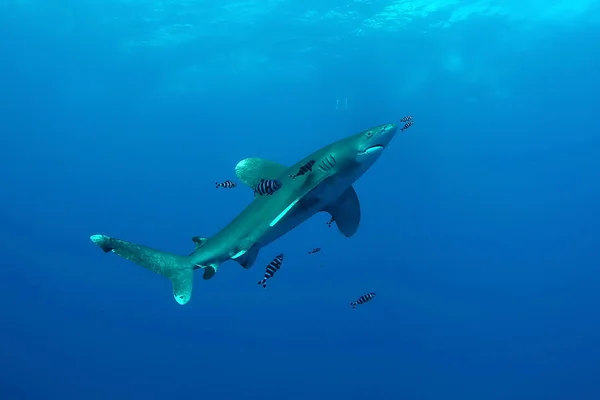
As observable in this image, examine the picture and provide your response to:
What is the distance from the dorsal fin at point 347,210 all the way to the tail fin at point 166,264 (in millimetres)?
2240

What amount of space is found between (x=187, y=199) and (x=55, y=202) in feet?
67.0

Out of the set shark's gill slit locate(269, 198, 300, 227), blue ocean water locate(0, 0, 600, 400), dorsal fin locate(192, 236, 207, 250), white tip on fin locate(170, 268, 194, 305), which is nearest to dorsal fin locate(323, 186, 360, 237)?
shark's gill slit locate(269, 198, 300, 227)

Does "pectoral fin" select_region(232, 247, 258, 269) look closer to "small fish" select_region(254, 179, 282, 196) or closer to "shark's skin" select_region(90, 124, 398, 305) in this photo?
"shark's skin" select_region(90, 124, 398, 305)

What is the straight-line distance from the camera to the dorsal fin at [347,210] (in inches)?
279

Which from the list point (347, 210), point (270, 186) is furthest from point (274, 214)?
point (347, 210)

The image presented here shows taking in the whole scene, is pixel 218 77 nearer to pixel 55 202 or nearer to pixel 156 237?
pixel 55 202

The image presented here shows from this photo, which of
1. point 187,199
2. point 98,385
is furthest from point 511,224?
point 98,385

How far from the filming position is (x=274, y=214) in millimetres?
6102

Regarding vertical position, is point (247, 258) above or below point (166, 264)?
below

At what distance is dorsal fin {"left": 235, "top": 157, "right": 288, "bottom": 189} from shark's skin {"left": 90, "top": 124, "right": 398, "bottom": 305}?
0.43m

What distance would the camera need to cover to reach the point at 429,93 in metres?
45.2

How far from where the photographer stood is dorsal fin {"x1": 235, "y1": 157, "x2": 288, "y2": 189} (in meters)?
7.13

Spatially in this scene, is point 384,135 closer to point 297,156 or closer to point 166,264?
point 166,264

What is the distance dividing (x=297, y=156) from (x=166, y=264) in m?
67.0
